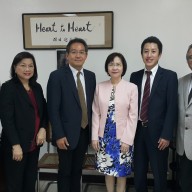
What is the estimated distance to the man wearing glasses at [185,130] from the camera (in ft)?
6.47

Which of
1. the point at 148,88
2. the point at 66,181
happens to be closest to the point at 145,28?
the point at 148,88

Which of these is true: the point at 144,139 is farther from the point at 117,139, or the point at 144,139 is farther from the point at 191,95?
the point at 191,95

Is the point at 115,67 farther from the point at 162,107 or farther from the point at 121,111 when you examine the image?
the point at 162,107

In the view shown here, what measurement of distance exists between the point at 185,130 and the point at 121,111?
1.69 ft

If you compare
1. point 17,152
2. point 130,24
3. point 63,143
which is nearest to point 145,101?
point 63,143

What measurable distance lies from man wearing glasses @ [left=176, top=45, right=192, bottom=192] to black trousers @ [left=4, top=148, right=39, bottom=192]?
117 centimetres

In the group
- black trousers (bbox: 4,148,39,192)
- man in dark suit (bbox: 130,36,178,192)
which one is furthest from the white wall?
black trousers (bbox: 4,148,39,192)

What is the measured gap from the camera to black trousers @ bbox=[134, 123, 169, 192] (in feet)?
7.07

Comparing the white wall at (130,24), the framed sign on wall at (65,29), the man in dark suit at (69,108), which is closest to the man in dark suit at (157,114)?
the man in dark suit at (69,108)

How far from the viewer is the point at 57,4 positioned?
277cm

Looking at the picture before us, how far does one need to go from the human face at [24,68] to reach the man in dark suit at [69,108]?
0.18 metres

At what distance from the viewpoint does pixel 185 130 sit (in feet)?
6.52

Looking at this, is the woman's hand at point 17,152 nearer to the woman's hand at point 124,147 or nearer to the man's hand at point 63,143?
the man's hand at point 63,143

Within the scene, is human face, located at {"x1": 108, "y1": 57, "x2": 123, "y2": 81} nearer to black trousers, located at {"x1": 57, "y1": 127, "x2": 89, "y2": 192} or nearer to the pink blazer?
the pink blazer
